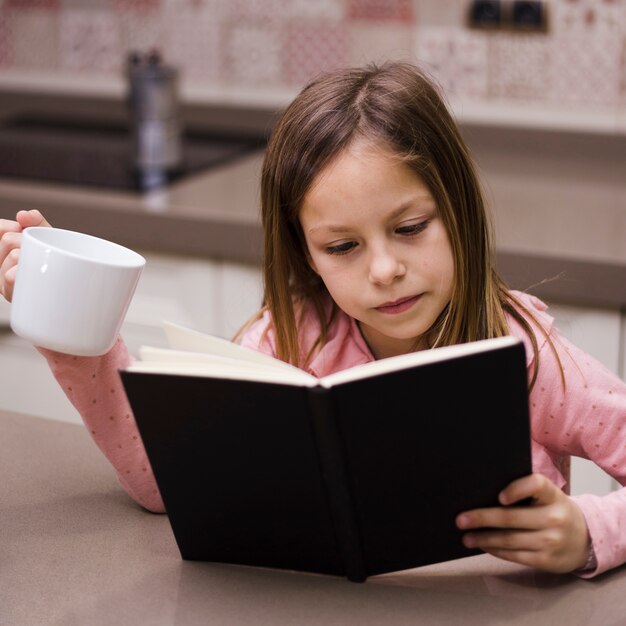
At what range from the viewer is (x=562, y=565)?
0.80 m

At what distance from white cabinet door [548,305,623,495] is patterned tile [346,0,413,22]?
0.84m

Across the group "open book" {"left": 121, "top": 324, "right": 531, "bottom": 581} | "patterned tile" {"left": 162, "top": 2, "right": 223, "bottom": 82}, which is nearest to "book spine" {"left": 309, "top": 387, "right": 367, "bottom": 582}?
"open book" {"left": 121, "top": 324, "right": 531, "bottom": 581}

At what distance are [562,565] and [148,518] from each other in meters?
0.34

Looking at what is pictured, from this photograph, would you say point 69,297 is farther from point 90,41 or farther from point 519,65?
point 90,41

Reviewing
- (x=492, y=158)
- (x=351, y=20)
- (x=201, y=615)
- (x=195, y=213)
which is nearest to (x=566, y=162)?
(x=492, y=158)

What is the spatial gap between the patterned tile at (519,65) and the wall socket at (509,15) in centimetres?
2

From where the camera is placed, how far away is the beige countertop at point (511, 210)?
158cm

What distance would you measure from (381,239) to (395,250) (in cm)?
2

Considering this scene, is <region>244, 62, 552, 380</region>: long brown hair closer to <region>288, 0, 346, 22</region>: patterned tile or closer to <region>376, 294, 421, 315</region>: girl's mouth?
<region>376, 294, 421, 315</region>: girl's mouth

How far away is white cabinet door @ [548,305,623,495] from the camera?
5.20ft

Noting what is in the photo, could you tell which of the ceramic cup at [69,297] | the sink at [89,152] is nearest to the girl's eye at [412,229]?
the ceramic cup at [69,297]

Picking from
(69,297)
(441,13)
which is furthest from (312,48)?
(69,297)

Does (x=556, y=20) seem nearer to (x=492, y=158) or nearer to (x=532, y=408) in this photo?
(x=492, y=158)

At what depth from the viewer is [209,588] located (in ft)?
2.68
